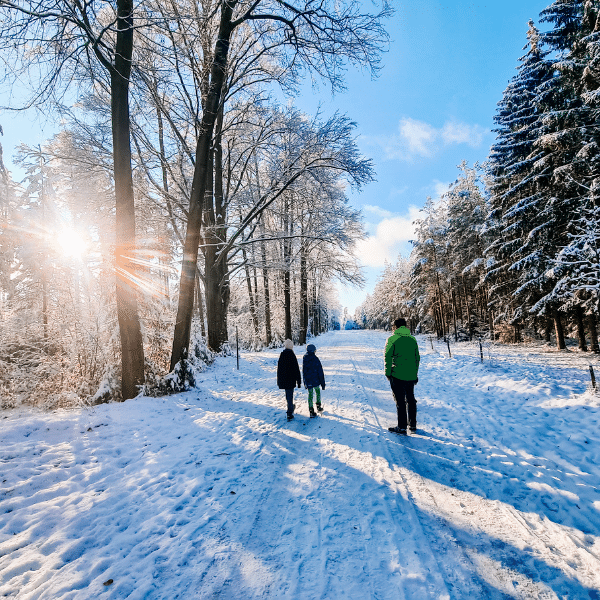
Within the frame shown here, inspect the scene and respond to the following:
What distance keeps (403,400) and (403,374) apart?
0.48m

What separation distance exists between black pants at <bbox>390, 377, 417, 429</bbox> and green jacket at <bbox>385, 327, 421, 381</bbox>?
12 centimetres

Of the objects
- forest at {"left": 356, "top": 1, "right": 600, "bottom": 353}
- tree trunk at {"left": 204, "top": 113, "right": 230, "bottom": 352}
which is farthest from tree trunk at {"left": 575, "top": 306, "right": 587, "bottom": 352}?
tree trunk at {"left": 204, "top": 113, "right": 230, "bottom": 352}

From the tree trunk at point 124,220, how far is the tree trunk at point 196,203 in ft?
3.91

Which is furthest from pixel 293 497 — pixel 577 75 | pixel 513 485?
pixel 577 75

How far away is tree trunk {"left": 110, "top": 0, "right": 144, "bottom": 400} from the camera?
6.58 meters

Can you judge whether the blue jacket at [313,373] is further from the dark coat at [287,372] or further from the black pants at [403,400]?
the black pants at [403,400]

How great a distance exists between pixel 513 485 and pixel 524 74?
782 inches

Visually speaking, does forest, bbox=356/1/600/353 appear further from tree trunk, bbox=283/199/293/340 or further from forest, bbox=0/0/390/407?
tree trunk, bbox=283/199/293/340

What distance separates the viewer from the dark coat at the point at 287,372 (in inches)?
254

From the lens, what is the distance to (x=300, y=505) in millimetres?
3375

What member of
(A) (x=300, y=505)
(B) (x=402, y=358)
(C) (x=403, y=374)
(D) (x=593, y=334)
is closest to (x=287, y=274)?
(B) (x=402, y=358)

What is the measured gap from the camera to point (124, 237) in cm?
671

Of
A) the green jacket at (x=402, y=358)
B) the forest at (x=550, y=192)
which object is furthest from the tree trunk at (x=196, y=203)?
the forest at (x=550, y=192)

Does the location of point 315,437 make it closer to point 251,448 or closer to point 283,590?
point 251,448
